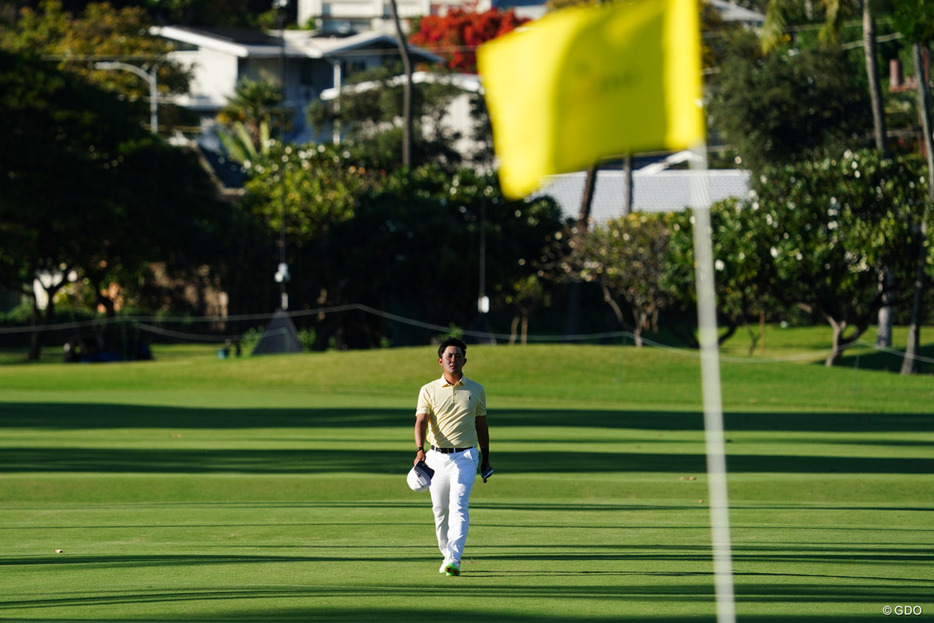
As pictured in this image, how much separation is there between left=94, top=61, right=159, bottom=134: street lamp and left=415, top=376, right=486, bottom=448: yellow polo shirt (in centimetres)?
6103

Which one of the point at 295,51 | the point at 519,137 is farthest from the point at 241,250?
the point at 519,137

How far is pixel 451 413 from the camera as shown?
10047 mm

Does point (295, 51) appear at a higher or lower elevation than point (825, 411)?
higher

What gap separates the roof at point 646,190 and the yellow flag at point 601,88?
5585 cm

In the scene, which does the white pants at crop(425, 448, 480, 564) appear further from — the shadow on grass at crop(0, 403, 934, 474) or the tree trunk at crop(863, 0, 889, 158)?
the tree trunk at crop(863, 0, 889, 158)

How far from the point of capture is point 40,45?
71188 millimetres

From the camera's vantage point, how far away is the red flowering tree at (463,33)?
93875 millimetres

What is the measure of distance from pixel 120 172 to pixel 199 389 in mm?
15592

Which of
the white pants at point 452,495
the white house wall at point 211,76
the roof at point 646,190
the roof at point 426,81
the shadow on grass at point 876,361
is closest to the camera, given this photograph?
the white pants at point 452,495

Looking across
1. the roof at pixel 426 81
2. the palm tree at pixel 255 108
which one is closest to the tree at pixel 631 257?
the roof at pixel 426 81

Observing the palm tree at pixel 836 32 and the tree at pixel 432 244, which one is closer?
the palm tree at pixel 836 32

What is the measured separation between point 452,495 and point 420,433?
0.48 metres

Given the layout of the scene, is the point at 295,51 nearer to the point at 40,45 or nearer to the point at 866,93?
the point at 40,45

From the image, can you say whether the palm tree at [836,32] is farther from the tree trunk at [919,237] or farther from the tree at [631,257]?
the tree at [631,257]
